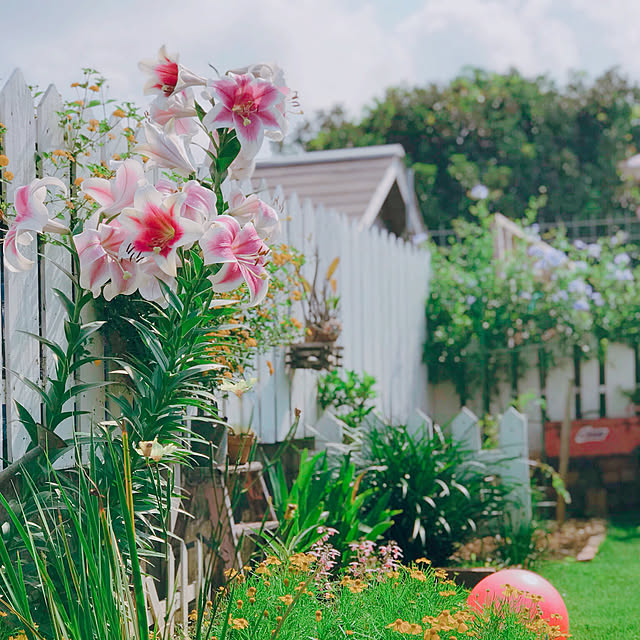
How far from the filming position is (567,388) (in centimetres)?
682

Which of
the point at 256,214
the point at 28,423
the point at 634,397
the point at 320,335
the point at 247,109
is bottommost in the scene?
the point at 28,423

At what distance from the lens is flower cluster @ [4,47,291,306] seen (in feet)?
7.55

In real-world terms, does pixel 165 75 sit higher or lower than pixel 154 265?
higher

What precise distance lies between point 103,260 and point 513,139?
1961 cm

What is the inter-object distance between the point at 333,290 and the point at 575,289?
2780mm

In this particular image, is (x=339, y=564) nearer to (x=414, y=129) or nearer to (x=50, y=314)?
(x=50, y=314)

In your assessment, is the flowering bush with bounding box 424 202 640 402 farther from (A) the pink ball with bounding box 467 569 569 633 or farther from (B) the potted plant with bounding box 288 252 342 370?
(A) the pink ball with bounding box 467 569 569 633

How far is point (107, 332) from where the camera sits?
292cm

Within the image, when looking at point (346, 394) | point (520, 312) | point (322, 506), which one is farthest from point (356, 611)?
point (520, 312)

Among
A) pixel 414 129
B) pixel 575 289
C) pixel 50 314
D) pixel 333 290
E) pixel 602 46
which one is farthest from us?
pixel 602 46

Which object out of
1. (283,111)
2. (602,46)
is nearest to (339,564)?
(283,111)

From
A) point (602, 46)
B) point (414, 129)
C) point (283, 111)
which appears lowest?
point (283, 111)

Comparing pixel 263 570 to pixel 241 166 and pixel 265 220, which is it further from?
pixel 241 166

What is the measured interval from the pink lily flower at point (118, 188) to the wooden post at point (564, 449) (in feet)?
14.8
